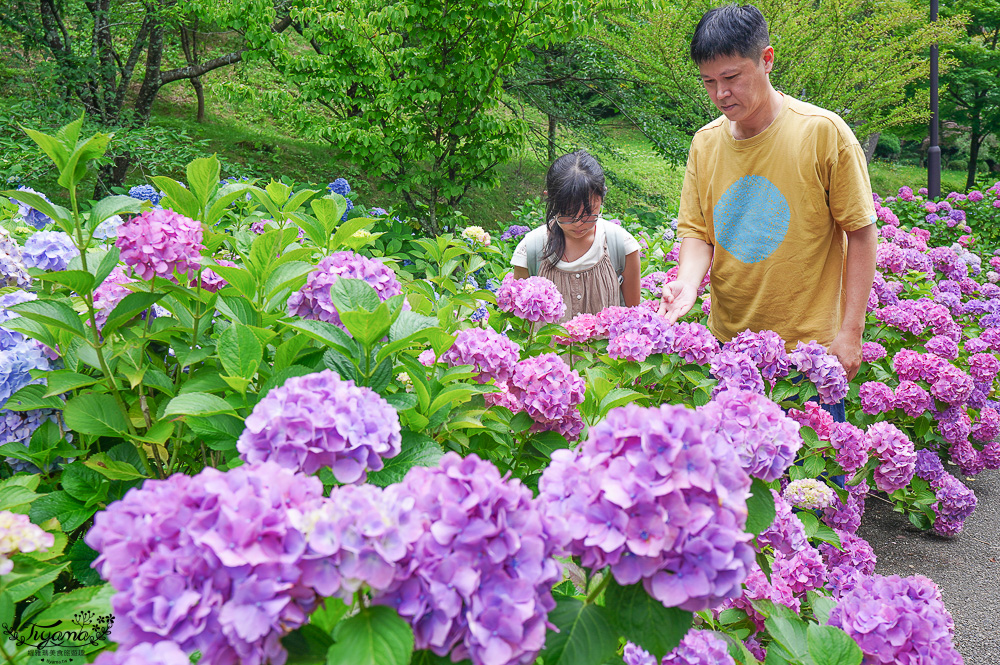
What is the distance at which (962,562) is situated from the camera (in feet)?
11.5

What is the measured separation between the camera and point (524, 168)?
13.6m

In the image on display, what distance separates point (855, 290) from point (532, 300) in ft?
4.31

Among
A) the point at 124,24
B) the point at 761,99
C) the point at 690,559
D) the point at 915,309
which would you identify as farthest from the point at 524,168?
the point at 690,559

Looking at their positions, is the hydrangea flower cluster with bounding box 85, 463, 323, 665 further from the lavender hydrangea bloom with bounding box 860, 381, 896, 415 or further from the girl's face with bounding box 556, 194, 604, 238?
the lavender hydrangea bloom with bounding box 860, 381, 896, 415

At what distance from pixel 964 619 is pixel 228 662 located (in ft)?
11.6

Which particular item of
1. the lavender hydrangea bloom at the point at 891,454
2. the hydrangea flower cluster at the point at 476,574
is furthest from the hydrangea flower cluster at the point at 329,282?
the lavender hydrangea bloom at the point at 891,454

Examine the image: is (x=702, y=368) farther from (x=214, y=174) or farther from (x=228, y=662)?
(x=228, y=662)

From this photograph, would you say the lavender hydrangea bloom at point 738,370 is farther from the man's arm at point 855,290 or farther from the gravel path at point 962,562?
the gravel path at point 962,562

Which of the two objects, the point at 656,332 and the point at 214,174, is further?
the point at 656,332

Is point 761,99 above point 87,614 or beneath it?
above

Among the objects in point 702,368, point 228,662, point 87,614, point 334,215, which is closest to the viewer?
point 228,662

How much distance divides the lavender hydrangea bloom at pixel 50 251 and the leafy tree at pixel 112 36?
18.1ft

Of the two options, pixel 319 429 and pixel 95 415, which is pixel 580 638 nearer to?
pixel 319 429

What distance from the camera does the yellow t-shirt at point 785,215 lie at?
246 cm
